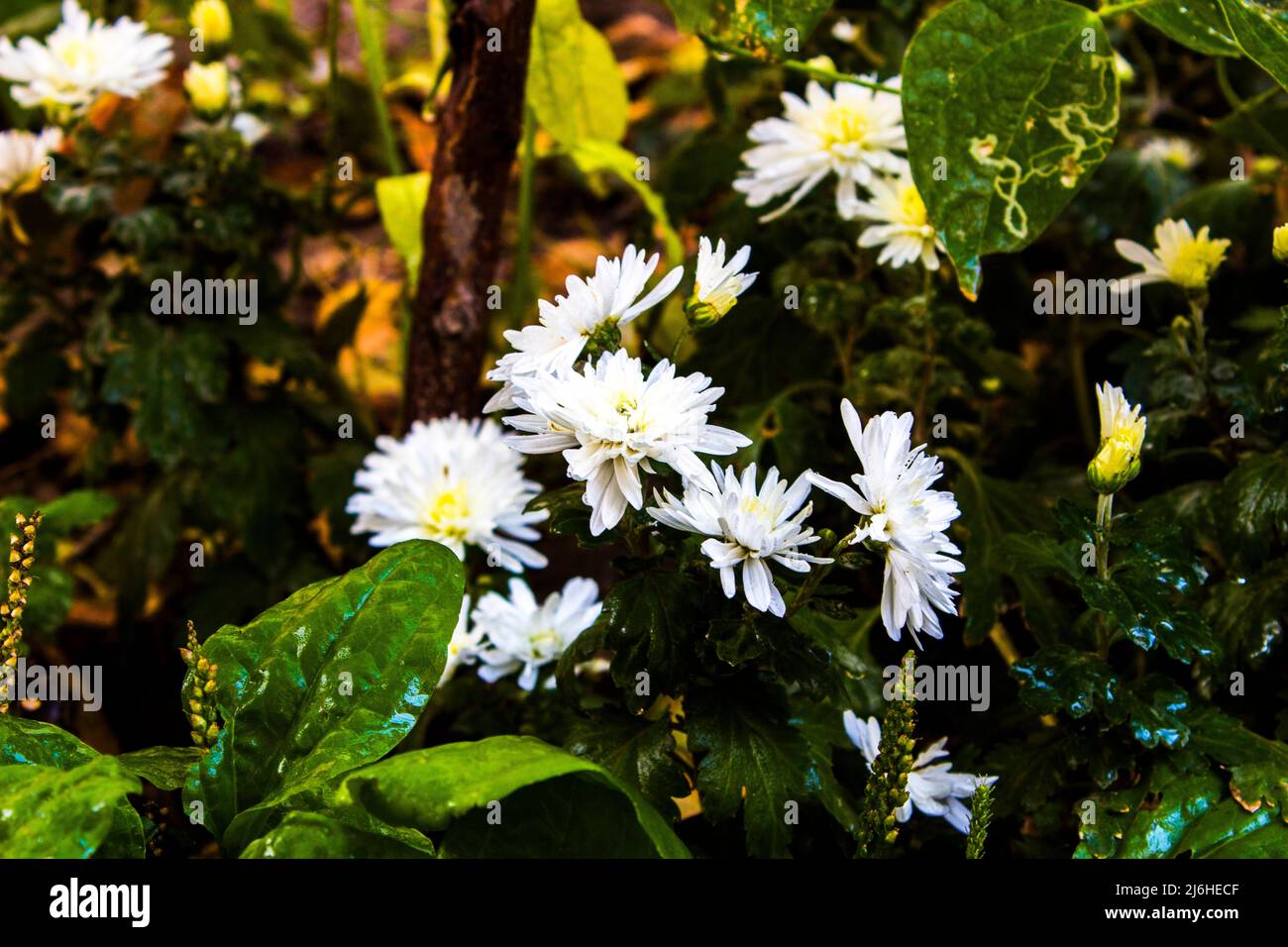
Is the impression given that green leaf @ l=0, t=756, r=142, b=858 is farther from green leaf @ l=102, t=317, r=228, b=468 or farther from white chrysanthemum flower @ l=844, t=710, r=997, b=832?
green leaf @ l=102, t=317, r=228, b=468

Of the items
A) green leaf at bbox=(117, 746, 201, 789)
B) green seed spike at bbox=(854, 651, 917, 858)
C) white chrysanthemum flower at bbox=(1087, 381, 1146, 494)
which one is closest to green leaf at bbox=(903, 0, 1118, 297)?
white chrysanthemum flower at bbox=(1087, 381, 1146, 494)

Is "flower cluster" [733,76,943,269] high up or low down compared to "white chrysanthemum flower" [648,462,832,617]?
up

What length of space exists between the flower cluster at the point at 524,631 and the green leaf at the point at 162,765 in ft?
0.98

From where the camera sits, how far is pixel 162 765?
1.04 metres

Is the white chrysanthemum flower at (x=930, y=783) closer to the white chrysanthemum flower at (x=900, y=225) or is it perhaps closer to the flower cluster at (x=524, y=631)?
the flower cluster at (x=524, y=631)

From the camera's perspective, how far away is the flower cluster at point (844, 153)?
145 cm

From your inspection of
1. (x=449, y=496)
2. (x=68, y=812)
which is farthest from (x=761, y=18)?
(x=68, y=812)

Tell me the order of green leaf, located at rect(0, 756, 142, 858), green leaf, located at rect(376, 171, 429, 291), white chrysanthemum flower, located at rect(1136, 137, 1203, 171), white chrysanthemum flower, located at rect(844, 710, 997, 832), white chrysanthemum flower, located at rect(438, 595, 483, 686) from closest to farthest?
green leaf, located at rect(0, 756, 142, 858) → white chrysanthemum flower, located at rect(844, 710, 997, 832) → white chrysanthemum flower, located at rect(438, 595, 483, 686) → green leaf, located at rect(376, 171, 429, 291) → white chrysanthemum flower, located at rect(1136, 137, 1203, 171)

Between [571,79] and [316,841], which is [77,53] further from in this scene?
[316,841]

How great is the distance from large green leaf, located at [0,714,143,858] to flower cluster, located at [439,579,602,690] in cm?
42

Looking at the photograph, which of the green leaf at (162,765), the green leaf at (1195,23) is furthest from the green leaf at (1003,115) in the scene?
the green leaf at (162,765)

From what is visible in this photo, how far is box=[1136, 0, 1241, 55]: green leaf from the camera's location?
1197 mm

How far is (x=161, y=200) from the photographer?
1817mm
